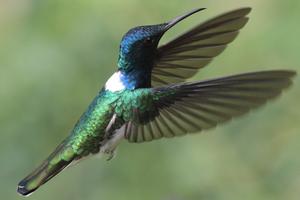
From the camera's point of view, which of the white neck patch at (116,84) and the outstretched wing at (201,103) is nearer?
the outstretched wing at (201,103)

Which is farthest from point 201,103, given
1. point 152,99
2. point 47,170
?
point 47,170

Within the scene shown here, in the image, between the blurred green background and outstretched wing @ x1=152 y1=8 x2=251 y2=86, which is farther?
the blurred green background

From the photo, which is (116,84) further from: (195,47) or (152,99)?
(195,47)

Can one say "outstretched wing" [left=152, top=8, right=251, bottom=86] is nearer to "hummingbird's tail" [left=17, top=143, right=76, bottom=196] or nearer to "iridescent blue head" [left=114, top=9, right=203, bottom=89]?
"iridescent blue head" [left=114, top=9, right=203, bottom=89]

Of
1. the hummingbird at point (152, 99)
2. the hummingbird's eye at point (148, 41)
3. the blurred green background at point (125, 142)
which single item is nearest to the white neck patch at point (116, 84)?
the hummingbird at point (152, 99)

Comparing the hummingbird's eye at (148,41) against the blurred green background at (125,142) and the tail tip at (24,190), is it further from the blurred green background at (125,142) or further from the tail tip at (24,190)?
the blurred green background at (125,142)

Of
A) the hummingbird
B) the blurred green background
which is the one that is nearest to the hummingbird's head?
the hummingbird
